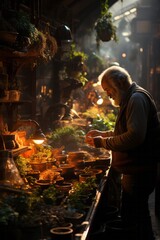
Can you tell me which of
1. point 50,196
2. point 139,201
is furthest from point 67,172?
point 50,196

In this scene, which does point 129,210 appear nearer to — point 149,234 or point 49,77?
point 149,234

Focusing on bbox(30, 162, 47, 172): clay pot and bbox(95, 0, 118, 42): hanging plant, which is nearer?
bbox(30, 162, 47, 172): clay pot

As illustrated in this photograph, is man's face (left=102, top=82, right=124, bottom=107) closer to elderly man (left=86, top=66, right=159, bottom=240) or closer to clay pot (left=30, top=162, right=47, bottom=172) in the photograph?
elderly man (left=86, top=66, right=159, bottom=240)

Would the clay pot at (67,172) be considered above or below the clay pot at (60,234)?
below

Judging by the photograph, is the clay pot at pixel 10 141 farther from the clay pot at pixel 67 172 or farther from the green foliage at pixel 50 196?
the green foliage at pixel 50 196

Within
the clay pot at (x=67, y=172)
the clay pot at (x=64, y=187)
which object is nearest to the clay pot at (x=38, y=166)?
the clay pot at (x=67, y=172)

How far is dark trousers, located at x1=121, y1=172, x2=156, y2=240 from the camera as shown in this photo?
6176 mm

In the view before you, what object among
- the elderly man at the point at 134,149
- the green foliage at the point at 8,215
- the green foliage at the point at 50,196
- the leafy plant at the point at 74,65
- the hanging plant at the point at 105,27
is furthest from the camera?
the hanging plant at the point at 105,27

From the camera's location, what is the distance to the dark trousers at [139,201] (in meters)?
6.18

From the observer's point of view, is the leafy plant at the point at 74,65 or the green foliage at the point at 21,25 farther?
the leafy plant at the point at 74,65

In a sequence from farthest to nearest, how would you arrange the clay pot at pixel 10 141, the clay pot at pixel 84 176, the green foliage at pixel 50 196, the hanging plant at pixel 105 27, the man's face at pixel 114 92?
the hanging plant at pixel 105 27 < the clay pot at pixel 84 176 < the clay pot at pixel 10 141 < the man's face at pixel 114 92 < the green foliage at pixel 50 196

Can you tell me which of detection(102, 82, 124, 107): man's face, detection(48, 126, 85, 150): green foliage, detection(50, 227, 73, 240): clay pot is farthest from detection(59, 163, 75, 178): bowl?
detection(50, 227, 73, 240): clay pot

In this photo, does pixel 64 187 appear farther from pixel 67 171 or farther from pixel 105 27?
pixel 105 27

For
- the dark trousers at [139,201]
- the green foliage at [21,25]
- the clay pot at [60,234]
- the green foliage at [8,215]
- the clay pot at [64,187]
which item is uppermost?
the green foliage at [21,25]
